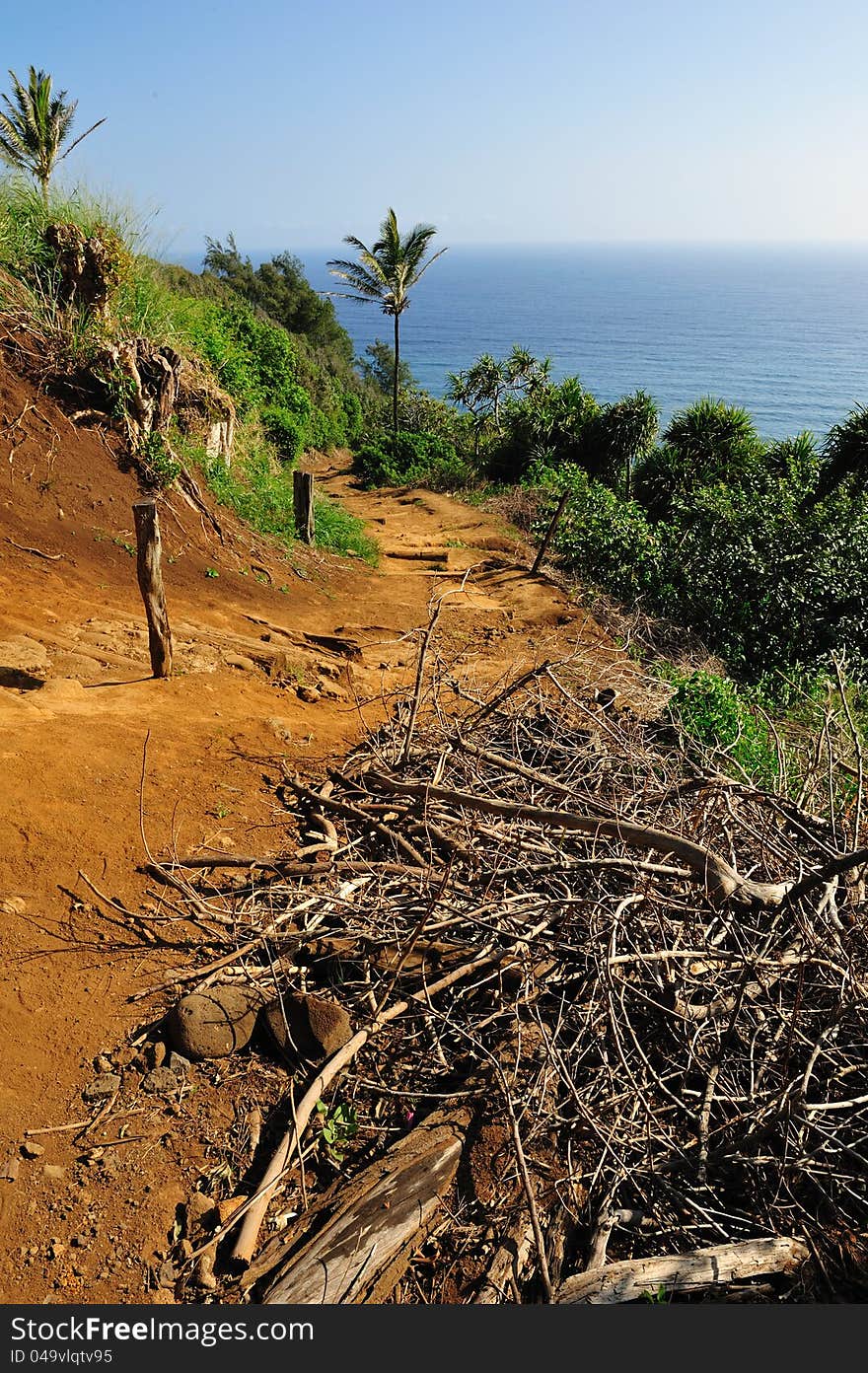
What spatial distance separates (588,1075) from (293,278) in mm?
43529

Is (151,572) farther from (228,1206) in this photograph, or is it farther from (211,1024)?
(228,1206)

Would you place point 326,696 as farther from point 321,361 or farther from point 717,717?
point 321,361

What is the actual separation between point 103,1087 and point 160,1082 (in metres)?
0.23

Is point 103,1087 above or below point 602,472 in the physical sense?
below

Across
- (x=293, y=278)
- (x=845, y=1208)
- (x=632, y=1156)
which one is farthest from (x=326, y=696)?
(x=293, y=278)

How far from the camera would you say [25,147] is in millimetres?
19672

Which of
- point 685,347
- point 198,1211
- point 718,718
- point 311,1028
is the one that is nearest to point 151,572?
point 311,1028

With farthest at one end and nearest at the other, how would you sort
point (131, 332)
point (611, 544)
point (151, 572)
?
point (611, 544), point (131, 332), point (151, 572)

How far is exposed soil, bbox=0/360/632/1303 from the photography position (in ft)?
10.6

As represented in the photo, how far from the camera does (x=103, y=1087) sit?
3.57 metres

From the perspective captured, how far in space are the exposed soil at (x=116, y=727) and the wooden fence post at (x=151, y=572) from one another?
14.8 inches

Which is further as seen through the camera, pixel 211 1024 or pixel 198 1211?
pixel 211 1024

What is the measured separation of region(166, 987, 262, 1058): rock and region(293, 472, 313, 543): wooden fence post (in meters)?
9.68

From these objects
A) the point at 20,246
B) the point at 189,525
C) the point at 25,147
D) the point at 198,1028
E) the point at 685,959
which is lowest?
the point at 198,1028
